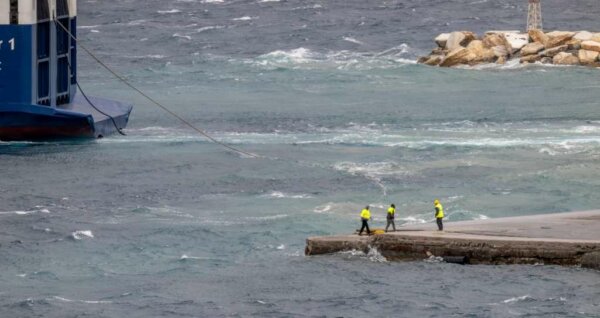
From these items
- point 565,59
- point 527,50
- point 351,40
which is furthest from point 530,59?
point 351,40

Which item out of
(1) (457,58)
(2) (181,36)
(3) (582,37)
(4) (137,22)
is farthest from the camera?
(4) (137,22)

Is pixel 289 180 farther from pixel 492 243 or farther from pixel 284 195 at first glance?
pixel 492 243

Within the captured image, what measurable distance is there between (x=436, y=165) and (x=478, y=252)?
1808cm

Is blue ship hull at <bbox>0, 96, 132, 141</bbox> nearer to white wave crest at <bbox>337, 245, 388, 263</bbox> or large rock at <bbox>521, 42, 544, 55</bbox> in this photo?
white wave crest at <bbox>337, 245, 388, 263</bbox>

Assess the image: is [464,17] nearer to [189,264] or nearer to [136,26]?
[136,26]

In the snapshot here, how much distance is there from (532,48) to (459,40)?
491cm

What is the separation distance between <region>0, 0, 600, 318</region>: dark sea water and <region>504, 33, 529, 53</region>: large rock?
2.90m

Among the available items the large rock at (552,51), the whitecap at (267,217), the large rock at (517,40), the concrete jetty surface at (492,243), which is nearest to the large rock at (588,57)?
the large rock at (552,51)

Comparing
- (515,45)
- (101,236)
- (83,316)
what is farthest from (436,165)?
(515,45)

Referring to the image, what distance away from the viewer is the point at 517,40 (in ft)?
340

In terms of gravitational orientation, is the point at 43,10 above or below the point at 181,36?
above

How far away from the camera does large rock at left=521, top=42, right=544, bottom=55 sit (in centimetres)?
10169

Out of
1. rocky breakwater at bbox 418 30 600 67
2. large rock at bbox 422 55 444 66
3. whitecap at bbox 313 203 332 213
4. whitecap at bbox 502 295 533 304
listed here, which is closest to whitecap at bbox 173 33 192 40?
large rock at bbox 422 55 444 66

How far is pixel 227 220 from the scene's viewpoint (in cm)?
5578
